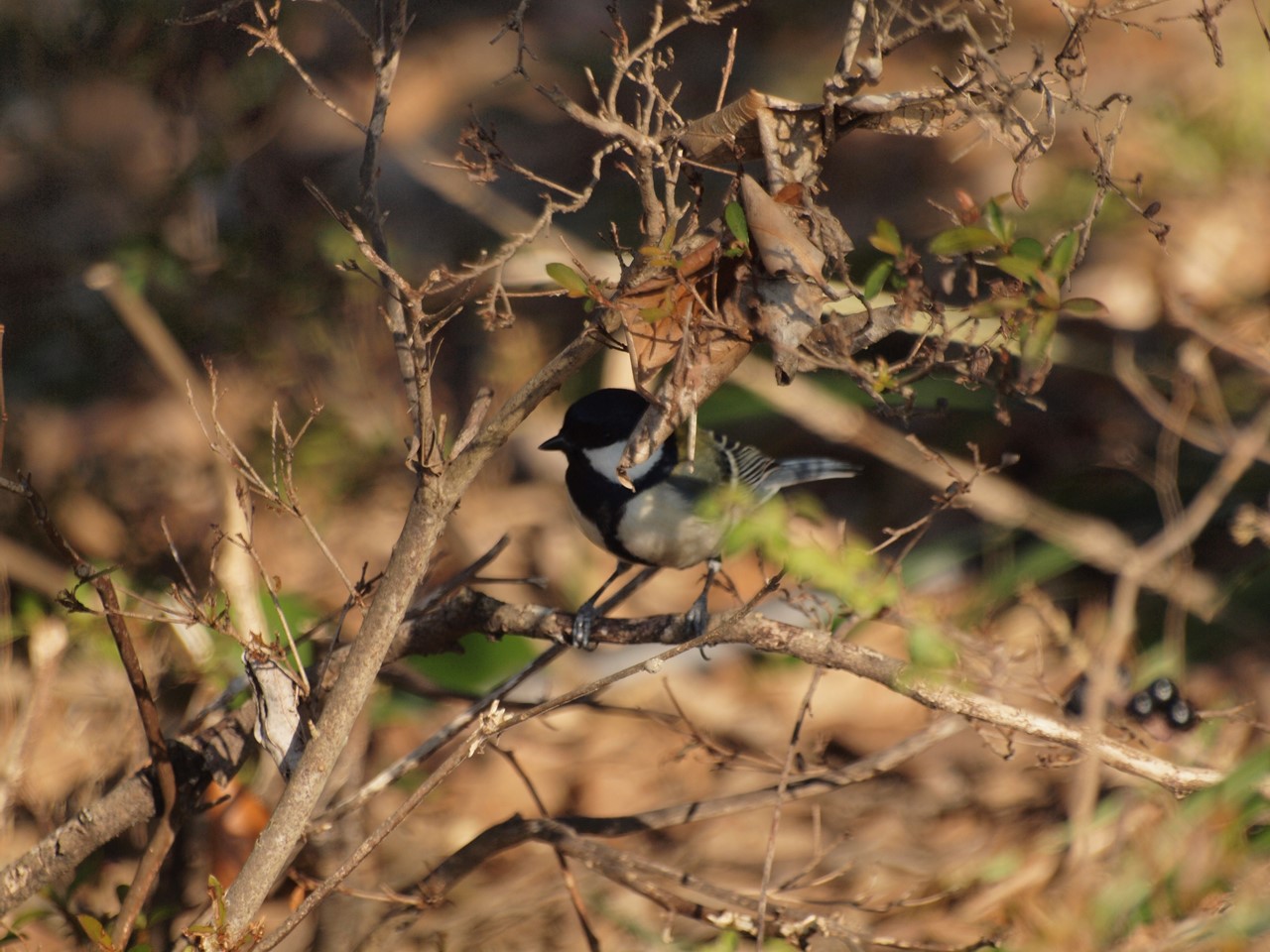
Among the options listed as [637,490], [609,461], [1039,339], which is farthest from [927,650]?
[609,461]

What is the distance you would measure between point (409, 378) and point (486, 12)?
5.13 m

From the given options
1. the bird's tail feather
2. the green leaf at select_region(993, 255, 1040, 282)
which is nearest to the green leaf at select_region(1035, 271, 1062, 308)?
the green leaf at select_region(993, 255, 1040, 282)

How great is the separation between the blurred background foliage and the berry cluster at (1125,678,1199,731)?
23.2 inches

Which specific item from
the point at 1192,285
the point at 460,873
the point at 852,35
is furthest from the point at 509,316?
the point at 1192,285

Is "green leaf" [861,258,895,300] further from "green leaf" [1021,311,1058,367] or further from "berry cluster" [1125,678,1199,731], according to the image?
"berry cluster" [1125,678,1199,731]

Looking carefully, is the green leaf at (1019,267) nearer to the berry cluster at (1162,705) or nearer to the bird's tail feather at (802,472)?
the berry cluster at (1162,705)

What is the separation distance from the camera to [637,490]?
3.05 m

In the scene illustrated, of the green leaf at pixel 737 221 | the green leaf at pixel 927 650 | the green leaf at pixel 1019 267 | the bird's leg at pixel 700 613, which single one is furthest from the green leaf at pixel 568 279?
the bird's leg at pixel 700 613

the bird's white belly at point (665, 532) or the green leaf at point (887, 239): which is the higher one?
the green leaf at point (887, 239)

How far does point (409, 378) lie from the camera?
74.3 inches

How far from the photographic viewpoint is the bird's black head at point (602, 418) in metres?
3.14

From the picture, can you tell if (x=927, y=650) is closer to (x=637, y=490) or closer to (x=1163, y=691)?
(x=1163, y=691)

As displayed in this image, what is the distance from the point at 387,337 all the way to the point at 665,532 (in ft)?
7.94

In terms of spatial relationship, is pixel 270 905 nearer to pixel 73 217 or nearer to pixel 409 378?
pixel 409 378
